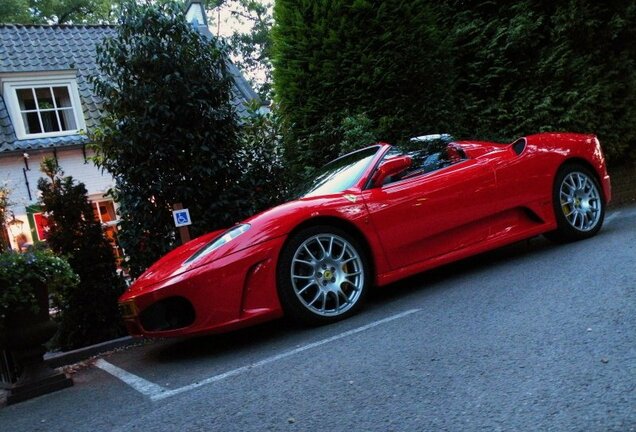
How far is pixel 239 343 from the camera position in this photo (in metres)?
3.80

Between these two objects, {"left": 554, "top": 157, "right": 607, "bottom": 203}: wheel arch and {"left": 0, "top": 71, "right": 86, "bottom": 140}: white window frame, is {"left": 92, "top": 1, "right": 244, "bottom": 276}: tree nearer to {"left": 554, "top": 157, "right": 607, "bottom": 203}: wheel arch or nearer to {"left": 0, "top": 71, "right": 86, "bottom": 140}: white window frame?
{"left": 554, "top": 157, "right": 607, "bottom": 203}: wheel arch

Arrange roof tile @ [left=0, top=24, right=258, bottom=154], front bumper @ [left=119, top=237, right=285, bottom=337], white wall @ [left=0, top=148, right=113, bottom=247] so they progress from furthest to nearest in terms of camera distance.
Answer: roof tile @ [left=0, top=24, right=258, bottom=154], white wall @ [left=0, top=148, right=113, bottom=247], front bumper @ [left=119, top=237, right=285, bottom=337]

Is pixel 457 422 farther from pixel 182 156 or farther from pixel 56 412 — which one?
pixel 182 156

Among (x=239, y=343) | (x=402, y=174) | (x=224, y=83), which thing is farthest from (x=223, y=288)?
(x=224, y=83)

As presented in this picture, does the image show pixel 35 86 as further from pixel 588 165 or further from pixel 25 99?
pixel 588 165

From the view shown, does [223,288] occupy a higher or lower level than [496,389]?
higher

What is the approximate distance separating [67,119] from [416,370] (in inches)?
461

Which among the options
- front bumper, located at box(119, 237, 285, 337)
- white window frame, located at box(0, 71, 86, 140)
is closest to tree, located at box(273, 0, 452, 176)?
front bumper, located at box(119, 237, 285, 337)

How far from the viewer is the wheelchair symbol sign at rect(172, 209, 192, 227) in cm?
500

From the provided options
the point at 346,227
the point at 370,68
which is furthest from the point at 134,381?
the point at 370,68

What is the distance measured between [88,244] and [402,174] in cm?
314

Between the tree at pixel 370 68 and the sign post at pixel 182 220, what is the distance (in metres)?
2.22

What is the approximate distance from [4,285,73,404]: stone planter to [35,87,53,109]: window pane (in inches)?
379

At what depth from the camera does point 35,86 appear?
1177 cm
